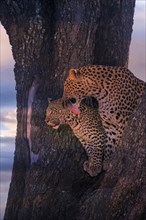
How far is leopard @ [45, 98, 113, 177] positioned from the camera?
6.91 m

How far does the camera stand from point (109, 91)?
6.91 meters

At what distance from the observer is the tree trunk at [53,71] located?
697cm

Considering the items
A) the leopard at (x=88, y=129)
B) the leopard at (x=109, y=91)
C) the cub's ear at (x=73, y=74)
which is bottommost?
the leopard at (x=88, y=129)

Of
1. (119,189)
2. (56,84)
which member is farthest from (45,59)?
(119,189)

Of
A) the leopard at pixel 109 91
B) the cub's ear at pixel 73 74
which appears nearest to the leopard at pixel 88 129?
the leopard at pixel 109 91

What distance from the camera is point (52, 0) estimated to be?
7.26 metres

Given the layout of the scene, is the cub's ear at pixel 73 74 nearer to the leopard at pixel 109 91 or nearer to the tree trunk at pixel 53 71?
the leopard at pixel 109 91

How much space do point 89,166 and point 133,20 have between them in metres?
1.64

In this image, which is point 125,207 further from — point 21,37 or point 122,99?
point 21,37

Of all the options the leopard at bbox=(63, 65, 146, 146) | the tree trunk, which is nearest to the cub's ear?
the leopard at bbox=(63, 65, 146, 146)

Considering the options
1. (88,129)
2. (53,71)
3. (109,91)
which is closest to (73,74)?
(53,71)

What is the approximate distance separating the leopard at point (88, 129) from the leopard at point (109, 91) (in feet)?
0.22

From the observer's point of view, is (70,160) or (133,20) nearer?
(70,160)

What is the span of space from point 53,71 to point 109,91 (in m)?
0.61
